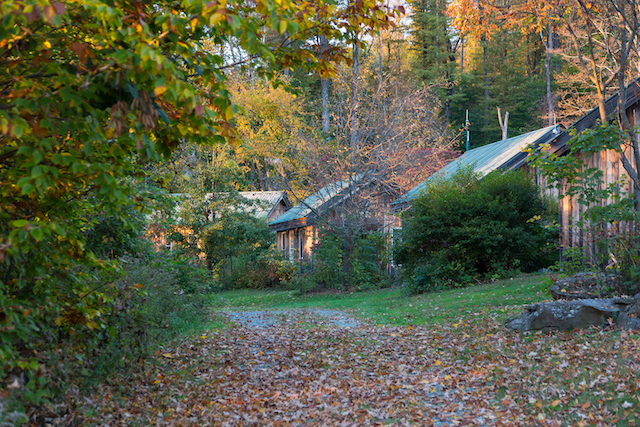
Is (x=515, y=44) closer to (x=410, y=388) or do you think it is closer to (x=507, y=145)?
(x=507, y=145)

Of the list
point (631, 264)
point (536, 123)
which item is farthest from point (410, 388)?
point (536, 123)

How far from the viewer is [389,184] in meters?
21.3

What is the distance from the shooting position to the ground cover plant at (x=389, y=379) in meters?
5.22

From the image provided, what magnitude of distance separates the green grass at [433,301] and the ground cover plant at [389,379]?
967 mm

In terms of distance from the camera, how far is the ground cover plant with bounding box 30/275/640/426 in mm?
5223

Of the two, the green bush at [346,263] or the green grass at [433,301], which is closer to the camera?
the green grass at [433,301]

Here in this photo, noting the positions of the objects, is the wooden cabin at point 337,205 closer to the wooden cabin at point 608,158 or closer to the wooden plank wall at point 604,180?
the wooden plank wall at point 604,180

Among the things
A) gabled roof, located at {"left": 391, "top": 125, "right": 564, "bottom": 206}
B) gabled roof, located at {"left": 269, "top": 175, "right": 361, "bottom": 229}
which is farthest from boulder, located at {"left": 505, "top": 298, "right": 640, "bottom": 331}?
gabled roof, located at {"left": 269, "top": 175, "right": 361, "bottom": 229}

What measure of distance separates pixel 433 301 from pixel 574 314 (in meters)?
5.63

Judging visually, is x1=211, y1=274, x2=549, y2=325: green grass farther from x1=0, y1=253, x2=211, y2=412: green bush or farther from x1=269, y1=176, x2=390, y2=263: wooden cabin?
x1=0, y1=253, x2=211, y2=412: green bush

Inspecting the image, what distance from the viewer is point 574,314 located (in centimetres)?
791

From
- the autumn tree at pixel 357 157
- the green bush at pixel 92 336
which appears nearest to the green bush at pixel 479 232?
the autumn tree at pixel 357 157

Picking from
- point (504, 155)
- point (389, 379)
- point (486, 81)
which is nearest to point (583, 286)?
point (389, 379)

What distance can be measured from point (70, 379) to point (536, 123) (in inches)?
1585
